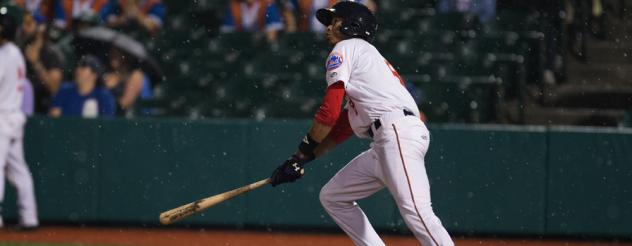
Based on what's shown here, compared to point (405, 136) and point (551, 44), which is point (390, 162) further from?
point (551, 44)

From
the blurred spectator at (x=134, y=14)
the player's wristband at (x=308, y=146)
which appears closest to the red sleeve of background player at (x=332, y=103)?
the player's wristband at (x=308, y=146)

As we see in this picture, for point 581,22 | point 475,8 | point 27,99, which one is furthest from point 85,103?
point 581,22

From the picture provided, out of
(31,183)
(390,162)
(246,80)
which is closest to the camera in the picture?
(390,162)

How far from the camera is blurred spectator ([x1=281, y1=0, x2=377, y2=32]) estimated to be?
1081 centimetres

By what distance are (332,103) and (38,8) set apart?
7.23m

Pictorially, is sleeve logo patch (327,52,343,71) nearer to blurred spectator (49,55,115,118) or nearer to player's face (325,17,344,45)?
player's face (325,17,344,45)

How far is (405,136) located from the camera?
5.25 m

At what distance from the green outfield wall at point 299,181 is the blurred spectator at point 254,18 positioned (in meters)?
2.07

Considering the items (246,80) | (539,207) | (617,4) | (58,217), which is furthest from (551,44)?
(58,217)

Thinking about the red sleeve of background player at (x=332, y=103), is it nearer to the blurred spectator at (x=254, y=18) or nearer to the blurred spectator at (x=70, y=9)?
the blurred spectator at (x=254, y=18)

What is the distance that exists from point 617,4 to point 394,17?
2.64m

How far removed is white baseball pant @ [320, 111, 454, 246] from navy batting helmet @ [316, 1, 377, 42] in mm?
492

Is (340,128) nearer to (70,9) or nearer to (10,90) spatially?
(10,90)

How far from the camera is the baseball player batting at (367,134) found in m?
5.16
